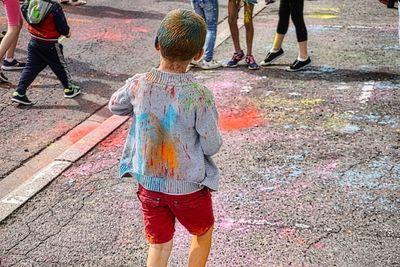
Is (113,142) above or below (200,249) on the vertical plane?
below

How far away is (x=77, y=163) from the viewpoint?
5371 millimetres

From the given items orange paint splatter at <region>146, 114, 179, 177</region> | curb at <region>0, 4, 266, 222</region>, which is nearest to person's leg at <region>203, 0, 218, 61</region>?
curb at <region>0, 4, 266, 222</region>

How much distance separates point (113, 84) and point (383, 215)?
157 inches

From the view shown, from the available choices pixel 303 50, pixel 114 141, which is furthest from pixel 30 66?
pixel 303 50

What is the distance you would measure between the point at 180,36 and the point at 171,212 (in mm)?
911

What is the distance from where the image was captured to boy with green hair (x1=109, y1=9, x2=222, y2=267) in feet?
9.80

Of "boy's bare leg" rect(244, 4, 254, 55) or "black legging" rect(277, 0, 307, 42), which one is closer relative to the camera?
"black legging" rect(277, 0, 307, 42)

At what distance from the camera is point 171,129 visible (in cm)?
305

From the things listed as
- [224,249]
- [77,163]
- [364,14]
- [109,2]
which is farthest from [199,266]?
[109,2]

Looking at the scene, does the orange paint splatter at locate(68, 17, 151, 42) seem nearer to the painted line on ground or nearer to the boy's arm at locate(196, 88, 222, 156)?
the painted line on ground

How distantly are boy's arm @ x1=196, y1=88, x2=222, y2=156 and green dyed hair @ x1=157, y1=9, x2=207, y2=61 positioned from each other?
0.74 feet

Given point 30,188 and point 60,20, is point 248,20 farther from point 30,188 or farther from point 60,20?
point 30,188

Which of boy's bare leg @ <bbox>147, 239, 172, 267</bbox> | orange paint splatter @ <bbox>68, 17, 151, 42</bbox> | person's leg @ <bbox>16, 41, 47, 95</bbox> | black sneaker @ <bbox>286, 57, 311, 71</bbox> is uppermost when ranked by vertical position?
boy's bare leg @ <bbox>147, 239, 172, 267</bbox>

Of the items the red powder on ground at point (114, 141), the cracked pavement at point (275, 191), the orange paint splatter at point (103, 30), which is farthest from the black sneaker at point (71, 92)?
the orange paint splatter at point (103, 30)
